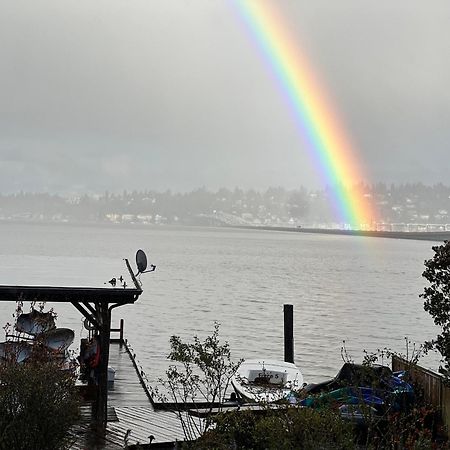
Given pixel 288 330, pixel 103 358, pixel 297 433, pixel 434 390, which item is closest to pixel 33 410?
pixel 297 433

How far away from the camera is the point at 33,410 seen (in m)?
9.34

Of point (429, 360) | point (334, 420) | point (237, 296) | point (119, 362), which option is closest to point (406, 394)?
point (334, 420)

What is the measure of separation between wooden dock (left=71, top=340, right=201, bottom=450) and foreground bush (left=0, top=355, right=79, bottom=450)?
114 cm

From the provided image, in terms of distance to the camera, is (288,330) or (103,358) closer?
(103,358)

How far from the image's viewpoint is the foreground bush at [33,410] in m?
9.14

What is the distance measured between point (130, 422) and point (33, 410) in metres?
6.71

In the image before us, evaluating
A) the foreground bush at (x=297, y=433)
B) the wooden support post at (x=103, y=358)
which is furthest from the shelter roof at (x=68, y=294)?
the foreground bush at (x=297, y=433)

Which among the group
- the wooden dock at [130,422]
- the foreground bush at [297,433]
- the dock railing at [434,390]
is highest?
the foreground bush at [297,433]

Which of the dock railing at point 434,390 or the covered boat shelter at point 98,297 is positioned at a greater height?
the covered boat shelter at point 98,297

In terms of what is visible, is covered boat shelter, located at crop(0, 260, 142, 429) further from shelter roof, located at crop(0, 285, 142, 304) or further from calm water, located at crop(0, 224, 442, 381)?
calm water, located at crop(0, 224, 442, 381)

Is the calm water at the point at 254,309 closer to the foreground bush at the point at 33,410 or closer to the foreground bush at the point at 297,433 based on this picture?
the foreground bush at the point at 33,410

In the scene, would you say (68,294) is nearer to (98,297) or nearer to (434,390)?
(98,297)

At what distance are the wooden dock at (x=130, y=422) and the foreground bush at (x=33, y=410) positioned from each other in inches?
44.9

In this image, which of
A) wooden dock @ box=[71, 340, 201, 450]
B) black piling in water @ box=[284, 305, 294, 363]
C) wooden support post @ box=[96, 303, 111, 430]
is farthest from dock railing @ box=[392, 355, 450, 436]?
black piling in water @ box=[284, 305, 294, 363]
